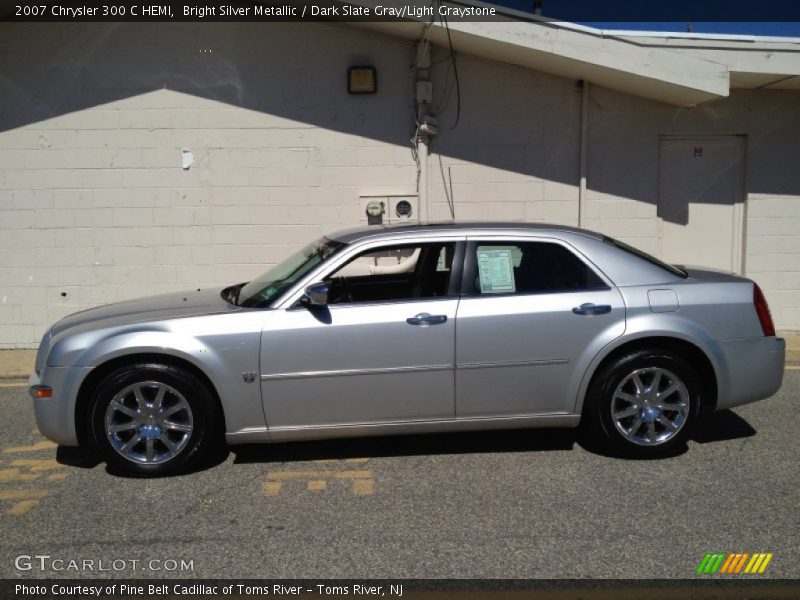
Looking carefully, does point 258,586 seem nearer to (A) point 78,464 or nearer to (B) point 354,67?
(A) point 78,464

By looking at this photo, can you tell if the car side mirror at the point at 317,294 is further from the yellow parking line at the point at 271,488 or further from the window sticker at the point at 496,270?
the yellow parking line at the point at 271,488

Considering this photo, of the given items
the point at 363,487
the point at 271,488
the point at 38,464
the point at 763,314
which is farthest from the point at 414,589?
the point at 763,314

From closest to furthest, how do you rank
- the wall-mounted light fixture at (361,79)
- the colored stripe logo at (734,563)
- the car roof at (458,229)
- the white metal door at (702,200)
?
the colored stripe logo at (734,563) → the car roof at (458,229) → the wall-mounted light fixture at (361,79) → the white metal door at (702,200)

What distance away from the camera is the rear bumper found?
5.29 m

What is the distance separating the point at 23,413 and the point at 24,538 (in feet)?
9.03

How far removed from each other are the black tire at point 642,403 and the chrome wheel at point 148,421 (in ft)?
8.67

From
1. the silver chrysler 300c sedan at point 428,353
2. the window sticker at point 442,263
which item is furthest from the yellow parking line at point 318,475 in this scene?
the window sticker at point 442,263

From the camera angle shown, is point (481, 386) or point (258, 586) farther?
point (481, 386)

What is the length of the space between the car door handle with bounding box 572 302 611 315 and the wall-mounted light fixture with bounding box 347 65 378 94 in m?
4.70

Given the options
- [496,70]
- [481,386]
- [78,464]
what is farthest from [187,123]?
[481,386]

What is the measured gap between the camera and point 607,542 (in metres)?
4.11

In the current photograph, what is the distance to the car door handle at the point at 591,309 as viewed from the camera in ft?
17.0

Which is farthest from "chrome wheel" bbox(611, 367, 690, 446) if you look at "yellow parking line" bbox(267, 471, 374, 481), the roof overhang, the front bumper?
the roof overhang

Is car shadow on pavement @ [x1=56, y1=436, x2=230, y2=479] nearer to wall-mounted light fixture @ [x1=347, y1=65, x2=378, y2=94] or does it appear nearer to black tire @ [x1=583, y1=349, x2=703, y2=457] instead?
black tire @ [x1=583, y1=349, x2=703, y2=457]
